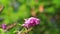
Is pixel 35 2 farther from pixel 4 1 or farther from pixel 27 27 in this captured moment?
pixel 27 27

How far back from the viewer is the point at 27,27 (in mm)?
943

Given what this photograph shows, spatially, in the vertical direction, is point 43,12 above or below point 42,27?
above

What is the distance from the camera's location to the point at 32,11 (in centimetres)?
215

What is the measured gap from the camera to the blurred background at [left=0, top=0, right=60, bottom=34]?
2119 millimetres

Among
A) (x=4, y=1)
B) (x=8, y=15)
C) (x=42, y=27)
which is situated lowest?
(x=42, y=27)

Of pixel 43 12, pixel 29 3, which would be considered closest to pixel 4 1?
pixel 29 3

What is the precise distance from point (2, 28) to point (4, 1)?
1.14m

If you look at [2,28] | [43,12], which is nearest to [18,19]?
[43,12]

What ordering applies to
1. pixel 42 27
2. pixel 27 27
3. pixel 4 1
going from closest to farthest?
1. pixel 27 27
2. pixel 4 1
3. pixel 42 27

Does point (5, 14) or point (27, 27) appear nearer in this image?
point (27, 27)

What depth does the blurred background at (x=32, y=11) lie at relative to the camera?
2.12 m

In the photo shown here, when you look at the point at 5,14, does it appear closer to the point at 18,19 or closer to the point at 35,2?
the point at 18,19

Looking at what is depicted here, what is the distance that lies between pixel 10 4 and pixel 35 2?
244 mm

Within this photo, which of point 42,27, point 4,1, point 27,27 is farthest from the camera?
point 42,27
